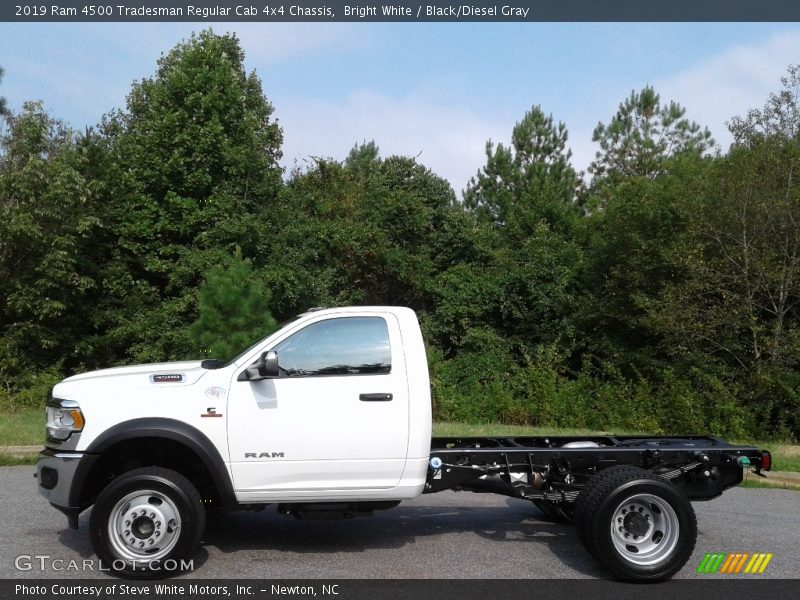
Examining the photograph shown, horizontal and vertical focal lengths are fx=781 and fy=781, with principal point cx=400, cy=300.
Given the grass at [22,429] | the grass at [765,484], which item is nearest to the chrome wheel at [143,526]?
the grass at [22,429]

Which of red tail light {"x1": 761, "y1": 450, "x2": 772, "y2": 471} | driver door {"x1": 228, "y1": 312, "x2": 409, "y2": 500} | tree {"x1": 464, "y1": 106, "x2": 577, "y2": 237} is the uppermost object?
tree {"x1": 464, "y1": 106, "x2": 577, "y2": 237}

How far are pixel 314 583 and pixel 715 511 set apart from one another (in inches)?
195

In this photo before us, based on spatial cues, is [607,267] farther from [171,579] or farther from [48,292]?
[171,579]

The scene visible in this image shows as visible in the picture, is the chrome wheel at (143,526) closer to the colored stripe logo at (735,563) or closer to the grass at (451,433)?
the colored stripe logo at (735,563)

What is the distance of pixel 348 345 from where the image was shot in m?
6.41

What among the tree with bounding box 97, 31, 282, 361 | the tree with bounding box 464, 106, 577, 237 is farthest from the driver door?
the tree with bounding box 464, 106, 577, 237

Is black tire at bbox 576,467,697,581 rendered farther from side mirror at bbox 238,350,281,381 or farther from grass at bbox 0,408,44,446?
grass at bbox 0,408,44,446

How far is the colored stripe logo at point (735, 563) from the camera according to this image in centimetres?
636

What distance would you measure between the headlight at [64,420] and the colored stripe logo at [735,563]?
5.10 meters

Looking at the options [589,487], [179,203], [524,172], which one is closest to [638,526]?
[589,487]

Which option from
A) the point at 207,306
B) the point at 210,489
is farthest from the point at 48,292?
the point at 210,489

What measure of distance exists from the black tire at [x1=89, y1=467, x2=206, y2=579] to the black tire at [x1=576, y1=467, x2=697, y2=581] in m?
3.03

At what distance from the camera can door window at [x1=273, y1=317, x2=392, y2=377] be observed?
630cm

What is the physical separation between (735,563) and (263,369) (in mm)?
4234
